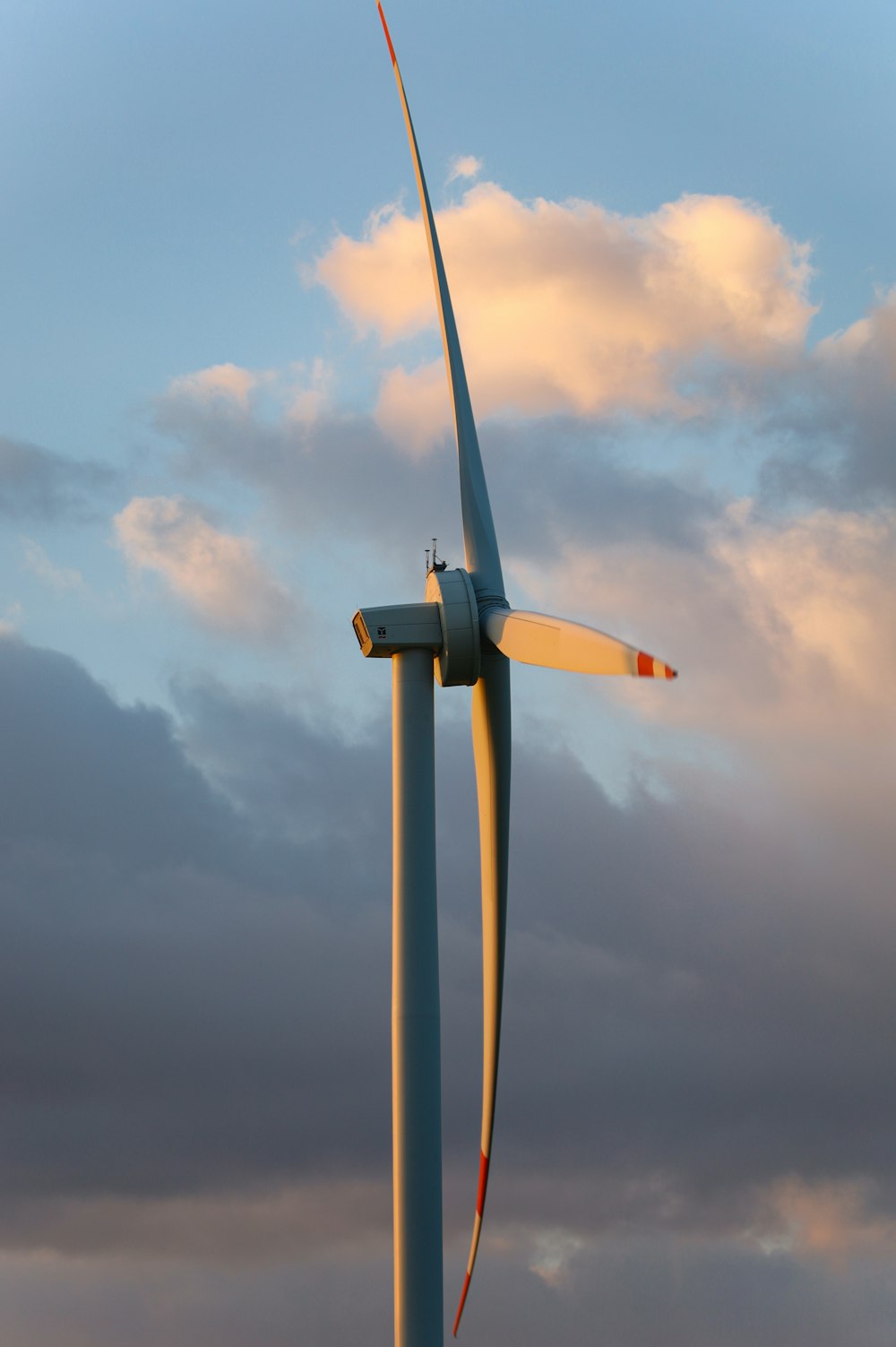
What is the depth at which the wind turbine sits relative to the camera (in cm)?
3406

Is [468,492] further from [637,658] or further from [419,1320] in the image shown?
[419,1320]

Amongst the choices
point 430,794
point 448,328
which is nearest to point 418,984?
point 430,794

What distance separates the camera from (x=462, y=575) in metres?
38.1

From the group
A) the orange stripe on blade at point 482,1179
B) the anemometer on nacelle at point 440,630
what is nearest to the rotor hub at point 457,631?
the anemometer on nacelle at point 440,630

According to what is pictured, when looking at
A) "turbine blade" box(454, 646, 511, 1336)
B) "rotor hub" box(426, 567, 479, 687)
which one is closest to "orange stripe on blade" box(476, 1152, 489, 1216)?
"turbine blade" box(454, 646, 511, 1336)

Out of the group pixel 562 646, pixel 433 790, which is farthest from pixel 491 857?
pixel 562 646

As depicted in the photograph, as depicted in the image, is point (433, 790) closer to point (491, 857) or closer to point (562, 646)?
point (491, 857)

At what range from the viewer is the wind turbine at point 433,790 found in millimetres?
34062

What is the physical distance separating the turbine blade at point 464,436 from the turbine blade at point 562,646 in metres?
2.15

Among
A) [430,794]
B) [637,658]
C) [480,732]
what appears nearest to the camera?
[637,658]

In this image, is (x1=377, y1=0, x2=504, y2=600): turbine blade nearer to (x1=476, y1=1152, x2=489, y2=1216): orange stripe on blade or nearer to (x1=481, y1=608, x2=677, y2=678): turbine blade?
(x1=481, y1=608, x2=677, y2=678): turbine blade

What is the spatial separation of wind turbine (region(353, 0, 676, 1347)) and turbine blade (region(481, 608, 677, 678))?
0.05 m

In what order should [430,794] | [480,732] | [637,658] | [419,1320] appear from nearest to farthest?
[637,658] → [419,1320] → [430,794] → [480,732]

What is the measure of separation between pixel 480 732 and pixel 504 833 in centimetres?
243
